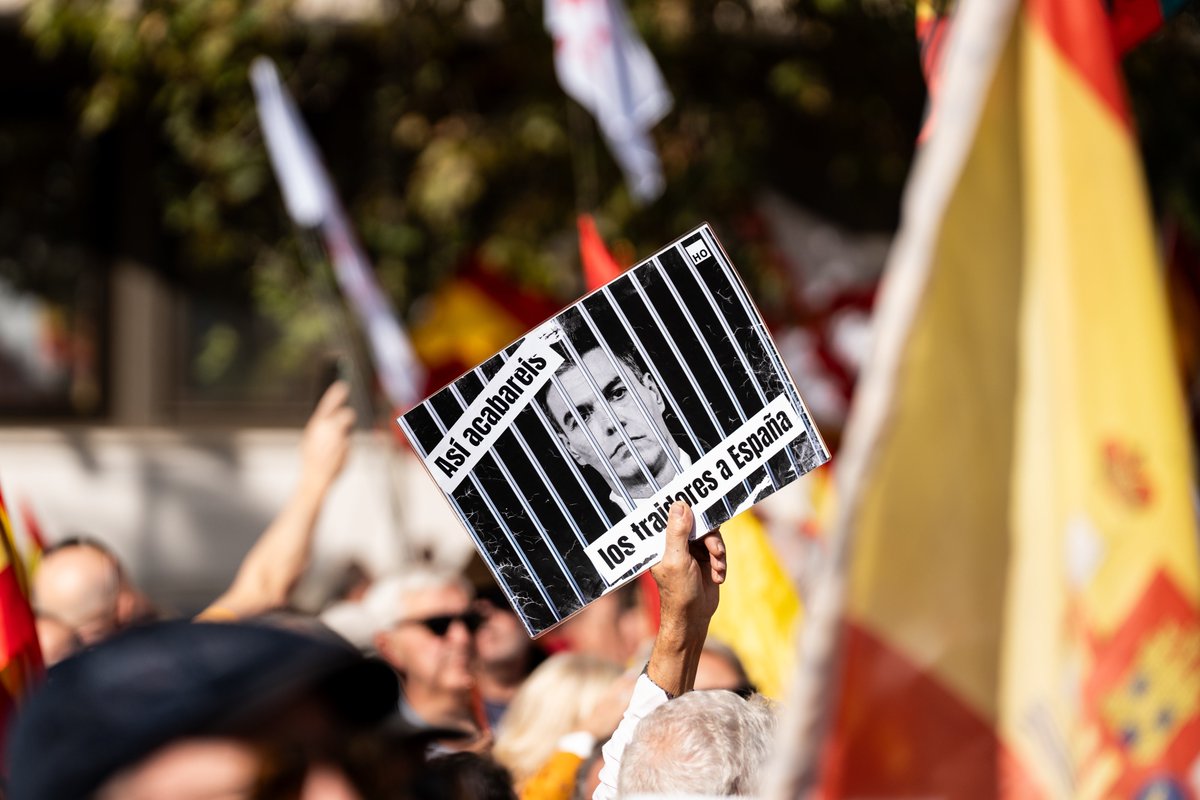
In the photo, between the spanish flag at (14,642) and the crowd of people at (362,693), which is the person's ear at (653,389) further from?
the spanish flag at (14,642)

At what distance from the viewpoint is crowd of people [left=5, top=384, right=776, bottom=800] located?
1.20 m

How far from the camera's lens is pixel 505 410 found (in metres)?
2.15

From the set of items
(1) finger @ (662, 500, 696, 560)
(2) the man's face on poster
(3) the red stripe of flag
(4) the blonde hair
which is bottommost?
(4) the blonde hair

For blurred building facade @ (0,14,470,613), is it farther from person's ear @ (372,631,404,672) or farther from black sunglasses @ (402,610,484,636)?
black sunglasses @ (402,610,484,636)

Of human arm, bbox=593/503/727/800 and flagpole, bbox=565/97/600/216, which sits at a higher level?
flagpole, bbox=565/97/600/216

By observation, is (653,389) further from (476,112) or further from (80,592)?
(476,112)

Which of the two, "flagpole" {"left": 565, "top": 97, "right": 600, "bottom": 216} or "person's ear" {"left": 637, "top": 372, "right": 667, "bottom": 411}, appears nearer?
"person's ear" {"left": 637, "top": 372, "right": 667, "bottom": 411}

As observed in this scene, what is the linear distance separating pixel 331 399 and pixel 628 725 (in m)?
1.39

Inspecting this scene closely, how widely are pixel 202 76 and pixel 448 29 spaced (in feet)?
3.92

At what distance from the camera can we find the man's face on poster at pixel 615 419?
214 cm

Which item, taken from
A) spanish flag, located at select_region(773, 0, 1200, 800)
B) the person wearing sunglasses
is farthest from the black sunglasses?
spanish flag, located at select_region(773, 0, 1200, 800)

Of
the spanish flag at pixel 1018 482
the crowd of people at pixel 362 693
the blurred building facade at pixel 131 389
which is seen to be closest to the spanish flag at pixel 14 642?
the crowd of people at pixel 362 693

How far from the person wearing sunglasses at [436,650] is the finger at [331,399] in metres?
0.55

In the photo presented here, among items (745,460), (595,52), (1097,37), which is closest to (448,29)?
A: (595,52)
